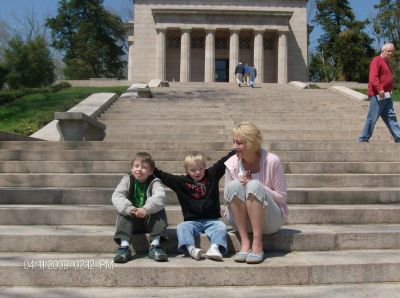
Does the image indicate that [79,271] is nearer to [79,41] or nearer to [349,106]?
[349,106]

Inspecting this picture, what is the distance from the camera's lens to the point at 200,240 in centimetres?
459

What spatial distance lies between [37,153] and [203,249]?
158 inches

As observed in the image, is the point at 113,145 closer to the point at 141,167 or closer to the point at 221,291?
the point at 141,167

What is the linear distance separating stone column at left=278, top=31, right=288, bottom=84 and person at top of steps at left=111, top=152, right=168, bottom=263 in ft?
125

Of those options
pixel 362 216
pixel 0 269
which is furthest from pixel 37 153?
pixel 362 216

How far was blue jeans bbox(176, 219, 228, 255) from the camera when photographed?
4367 millimetres

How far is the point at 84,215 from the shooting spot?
205 inches

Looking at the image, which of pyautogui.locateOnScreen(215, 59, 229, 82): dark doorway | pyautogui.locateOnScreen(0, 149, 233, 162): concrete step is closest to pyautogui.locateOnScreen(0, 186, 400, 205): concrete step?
pyautogui.locateOnScreen(0, 149, 233, 162): concrete step

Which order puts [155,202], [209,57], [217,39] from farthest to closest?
[217,39]
[209,57]
[155,202]

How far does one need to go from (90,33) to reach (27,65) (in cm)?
1428

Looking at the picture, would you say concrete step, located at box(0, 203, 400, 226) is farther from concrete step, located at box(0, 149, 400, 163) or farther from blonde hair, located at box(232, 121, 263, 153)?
concrete step, located at box(0, 149, 400, 163)

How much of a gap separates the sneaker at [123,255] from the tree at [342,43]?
153ft

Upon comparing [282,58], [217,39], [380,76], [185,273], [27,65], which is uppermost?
[217,39]

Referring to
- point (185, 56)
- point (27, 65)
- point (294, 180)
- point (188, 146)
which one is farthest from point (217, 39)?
point (294, 180)
